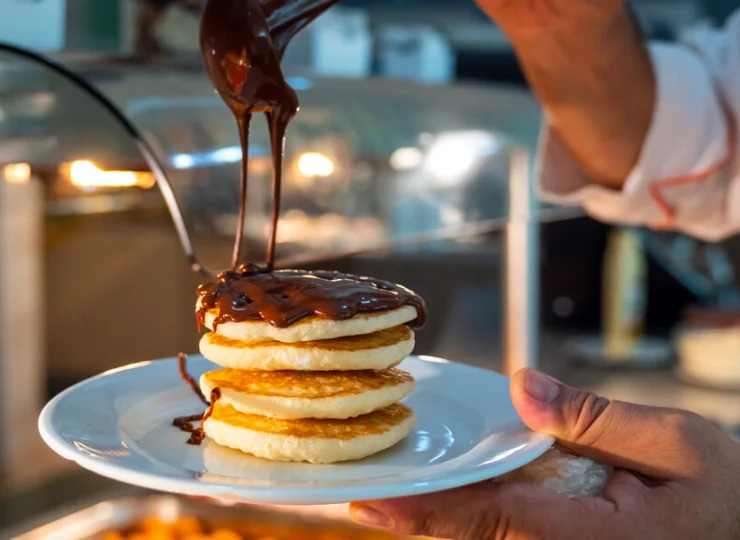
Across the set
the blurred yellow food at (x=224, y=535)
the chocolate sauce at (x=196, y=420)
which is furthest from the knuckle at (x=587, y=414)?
the blurred yellow food at (x=224, y=535)

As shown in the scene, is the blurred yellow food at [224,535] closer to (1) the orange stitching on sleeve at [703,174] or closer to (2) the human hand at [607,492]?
(2) the human hand at [607,492]

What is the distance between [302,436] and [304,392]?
50 mm

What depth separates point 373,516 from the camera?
835 millimetres

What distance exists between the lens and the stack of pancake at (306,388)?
0.90m

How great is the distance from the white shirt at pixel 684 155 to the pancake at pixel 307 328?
40.1 inches

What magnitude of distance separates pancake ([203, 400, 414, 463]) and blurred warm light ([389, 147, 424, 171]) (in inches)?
35.9

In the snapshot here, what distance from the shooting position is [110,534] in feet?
6.11

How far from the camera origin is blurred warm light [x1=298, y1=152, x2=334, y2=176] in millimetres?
1482

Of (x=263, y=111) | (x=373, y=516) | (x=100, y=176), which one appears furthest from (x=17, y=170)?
(x=373, y=516)

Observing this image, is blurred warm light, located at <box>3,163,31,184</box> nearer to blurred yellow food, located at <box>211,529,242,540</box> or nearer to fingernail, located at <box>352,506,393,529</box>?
fingernail, located at <box>352,506,393,529</box>

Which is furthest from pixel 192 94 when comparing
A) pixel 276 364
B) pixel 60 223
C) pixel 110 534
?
pixel 60 223

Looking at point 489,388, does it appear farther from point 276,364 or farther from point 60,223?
point 60,223

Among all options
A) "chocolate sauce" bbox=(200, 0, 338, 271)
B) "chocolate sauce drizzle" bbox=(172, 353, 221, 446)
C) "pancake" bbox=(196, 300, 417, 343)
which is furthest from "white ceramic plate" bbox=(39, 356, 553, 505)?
"chocolate sauce" bbox=(200, 0, 338, 271)

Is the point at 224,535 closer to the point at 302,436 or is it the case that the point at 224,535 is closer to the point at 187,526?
the point at 187,526
